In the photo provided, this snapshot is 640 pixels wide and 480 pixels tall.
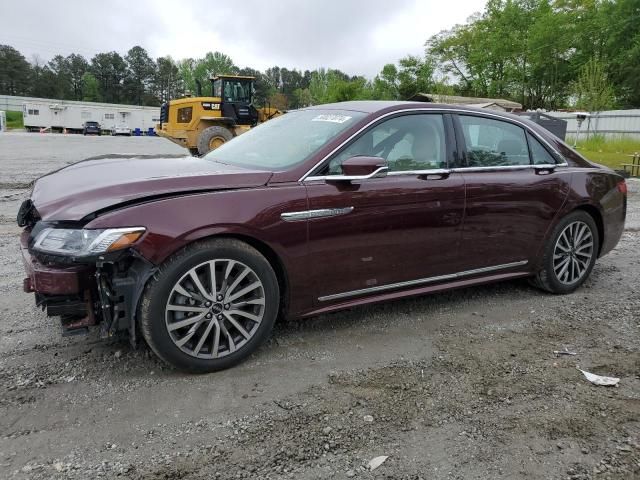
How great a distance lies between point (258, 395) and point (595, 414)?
72.2 inches

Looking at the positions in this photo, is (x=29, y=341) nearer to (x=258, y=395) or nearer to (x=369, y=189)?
(x=258, y=395)

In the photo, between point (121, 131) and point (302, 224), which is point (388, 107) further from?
point (121, 131)

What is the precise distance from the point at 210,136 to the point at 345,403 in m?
15.5

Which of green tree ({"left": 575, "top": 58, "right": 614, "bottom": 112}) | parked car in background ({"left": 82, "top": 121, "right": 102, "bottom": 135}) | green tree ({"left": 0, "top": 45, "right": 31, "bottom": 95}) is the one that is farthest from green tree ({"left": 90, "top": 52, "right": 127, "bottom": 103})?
green tree ({"left": 575, "top": 58, "right": 614, "bottom": 112})

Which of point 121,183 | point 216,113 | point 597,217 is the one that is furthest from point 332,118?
point 216,113

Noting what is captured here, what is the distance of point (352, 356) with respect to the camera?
3281 millimetres

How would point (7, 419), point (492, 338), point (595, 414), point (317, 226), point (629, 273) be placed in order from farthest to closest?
1. point (629, 273)
2. point (492, 338)
3. point (317, 226)
4. point (595, 414)
5. point (7, 419)

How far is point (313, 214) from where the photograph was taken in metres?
3.17

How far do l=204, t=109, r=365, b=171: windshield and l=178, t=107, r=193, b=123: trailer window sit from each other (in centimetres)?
1521

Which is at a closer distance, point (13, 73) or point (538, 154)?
point (538, 154)

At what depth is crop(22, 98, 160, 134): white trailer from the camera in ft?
187

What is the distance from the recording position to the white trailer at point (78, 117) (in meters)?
57.0

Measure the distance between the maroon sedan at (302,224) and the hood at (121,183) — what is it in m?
0.01

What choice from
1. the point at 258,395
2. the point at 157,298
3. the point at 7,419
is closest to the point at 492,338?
the point at 258,395
